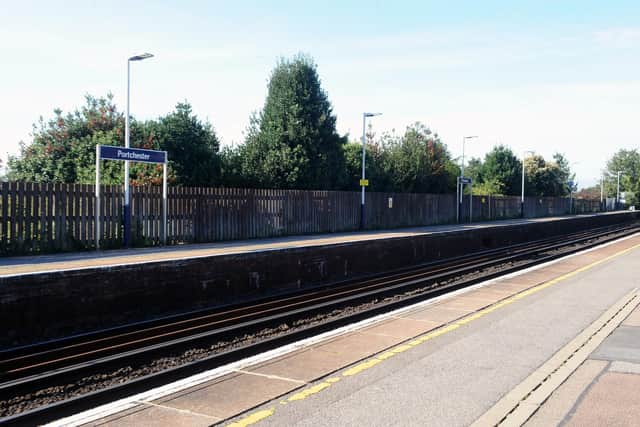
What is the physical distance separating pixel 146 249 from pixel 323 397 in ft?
37.9

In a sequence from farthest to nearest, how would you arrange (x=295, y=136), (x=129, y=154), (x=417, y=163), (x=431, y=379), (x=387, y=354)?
(x=417, y=163) → (x=295, y=136) → (x=129, y=154) → (x=387, y=354) → (x=431, y=379)

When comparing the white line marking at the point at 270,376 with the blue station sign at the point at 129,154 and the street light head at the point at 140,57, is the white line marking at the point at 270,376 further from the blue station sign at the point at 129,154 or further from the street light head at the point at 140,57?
the street light head at the point at 140,57

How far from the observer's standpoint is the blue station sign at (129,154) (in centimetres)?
1568

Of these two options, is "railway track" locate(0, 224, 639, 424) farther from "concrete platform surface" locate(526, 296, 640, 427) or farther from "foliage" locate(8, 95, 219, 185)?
"foliage" locate(8, 95, 219, 185)

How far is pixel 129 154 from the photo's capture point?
16188 millimetres

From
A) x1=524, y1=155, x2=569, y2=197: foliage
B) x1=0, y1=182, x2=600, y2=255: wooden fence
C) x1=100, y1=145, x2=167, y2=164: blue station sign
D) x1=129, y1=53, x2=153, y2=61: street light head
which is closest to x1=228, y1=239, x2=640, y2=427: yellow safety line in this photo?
x1=0, y1=182, x2=600, y2=255: wooden fence

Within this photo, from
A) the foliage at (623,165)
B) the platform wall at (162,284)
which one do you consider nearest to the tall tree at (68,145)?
the platform wall at (162,284)

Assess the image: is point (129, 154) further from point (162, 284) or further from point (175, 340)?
point (175, 340)

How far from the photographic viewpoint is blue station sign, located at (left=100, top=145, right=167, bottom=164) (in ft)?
51.4

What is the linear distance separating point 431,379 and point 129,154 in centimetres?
1272

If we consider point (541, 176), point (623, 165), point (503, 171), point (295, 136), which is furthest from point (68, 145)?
point (623, 165)

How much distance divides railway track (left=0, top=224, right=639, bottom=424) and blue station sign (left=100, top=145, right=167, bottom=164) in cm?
679

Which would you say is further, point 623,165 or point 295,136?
point 623,165

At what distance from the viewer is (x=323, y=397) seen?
17.4 ft
